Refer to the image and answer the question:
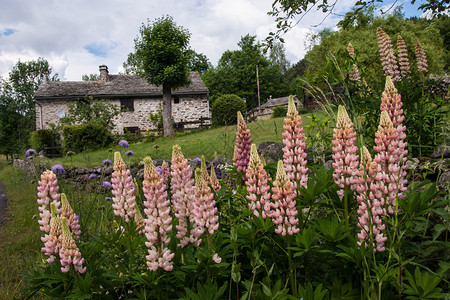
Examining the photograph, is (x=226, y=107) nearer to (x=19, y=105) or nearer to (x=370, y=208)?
(x=370, y=208)

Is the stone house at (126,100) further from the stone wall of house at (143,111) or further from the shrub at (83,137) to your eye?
the shrub at (83,137)

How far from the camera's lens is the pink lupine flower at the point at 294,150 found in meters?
1.68

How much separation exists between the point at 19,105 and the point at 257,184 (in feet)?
177

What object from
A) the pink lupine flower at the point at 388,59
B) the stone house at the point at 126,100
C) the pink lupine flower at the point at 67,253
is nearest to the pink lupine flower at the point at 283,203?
the pink lupine flower at the point at 67,253

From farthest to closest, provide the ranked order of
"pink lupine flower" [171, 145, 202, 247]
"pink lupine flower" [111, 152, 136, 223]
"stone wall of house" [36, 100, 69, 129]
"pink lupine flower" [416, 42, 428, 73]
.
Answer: "stone wall of house" [36, 100, 69, 129] → "pink lupine flower" [416, 42, 428, 73] → "pink lupine flower" [111, 152, 136, 223] → "pink lupine flower" [171, 145, 202, 247]

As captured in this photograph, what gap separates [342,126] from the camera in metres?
1.62

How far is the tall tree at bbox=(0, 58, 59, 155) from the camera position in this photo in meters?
38.0

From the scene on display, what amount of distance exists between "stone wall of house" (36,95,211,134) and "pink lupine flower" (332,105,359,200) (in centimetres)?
2879

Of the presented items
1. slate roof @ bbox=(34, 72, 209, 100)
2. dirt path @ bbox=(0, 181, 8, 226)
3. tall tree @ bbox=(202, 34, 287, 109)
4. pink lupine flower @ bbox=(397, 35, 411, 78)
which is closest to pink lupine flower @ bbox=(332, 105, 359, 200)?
pink lupine flower @ bbox=(397, 35, 411, 78)

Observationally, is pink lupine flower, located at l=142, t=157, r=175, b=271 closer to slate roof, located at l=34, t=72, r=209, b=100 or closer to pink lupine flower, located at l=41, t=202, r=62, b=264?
pink lupine flower, located at l=41, t=202, r=62, b=264

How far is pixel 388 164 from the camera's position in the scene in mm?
1585

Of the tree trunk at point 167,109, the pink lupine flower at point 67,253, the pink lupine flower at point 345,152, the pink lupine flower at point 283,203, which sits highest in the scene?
the tree trunk at point 167,109

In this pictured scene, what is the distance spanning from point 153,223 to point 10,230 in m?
7.06

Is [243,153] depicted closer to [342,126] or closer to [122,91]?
[342,126]
